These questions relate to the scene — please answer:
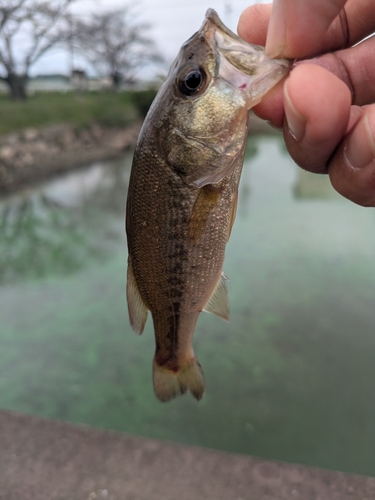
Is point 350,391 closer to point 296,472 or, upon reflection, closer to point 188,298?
point 296,472

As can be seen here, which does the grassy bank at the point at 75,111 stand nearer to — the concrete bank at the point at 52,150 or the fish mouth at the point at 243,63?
the concrete bank at the point at 52,150

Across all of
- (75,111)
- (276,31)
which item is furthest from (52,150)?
(276,31)

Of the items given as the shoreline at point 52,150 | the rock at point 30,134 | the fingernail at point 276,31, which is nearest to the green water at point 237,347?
the fingernail at point 276,31

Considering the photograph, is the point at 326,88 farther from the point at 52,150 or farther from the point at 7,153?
the point at 52,150

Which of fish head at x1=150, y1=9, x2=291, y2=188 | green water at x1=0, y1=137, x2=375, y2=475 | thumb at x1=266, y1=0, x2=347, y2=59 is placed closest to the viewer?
thumb at x1=266, y1=0, x2=347, y2=59

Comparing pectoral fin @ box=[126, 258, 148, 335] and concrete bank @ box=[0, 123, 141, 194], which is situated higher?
pectoral fin @ box=[126, 258, 148, 335]

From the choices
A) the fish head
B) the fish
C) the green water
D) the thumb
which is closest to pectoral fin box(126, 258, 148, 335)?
the fish

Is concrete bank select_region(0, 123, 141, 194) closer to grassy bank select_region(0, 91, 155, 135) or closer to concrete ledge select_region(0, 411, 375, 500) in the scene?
grassy bank select_region(0, 91, 155, 135)
